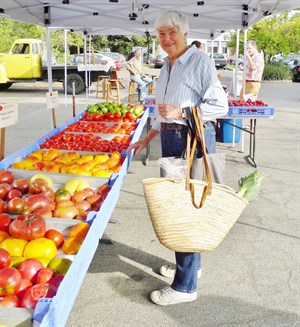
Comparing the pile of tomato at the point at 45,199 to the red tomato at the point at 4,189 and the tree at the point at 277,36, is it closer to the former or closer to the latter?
the red tomato at the point at 4,189

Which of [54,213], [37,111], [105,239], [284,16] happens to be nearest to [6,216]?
[54,213]

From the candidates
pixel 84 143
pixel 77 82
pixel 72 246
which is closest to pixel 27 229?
pixel 72 246

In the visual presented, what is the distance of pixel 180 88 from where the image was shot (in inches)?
105

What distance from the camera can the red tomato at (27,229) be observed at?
219 cm

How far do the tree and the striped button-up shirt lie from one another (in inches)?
861

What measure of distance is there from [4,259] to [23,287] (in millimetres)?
197

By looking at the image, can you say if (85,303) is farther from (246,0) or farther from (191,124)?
(246,0)

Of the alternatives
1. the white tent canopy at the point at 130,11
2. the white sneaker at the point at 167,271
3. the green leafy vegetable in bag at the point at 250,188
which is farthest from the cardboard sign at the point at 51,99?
the green leafy vegetable in bag at the point at 250,188

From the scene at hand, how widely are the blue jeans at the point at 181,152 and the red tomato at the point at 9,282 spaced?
130cm

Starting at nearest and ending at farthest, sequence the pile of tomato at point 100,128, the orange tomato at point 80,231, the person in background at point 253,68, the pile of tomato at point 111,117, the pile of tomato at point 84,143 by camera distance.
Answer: the orange tomato at point 80,231 → the pile of tomato at point 84,143 → the pile of tomato at point 100,128 → the pile of tomato at point 111,117 → the person in background at point 253,68

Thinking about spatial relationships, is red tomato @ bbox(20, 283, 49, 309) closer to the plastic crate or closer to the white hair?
the white hair

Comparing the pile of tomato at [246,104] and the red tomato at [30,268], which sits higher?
the pile of tomato at [246,104]

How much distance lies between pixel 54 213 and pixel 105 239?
161 centimetres

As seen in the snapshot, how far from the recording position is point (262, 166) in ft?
22.4
